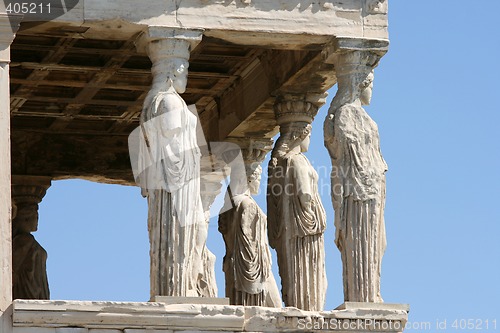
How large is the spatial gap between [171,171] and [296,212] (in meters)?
3.64

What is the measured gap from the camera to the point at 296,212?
3164 cm

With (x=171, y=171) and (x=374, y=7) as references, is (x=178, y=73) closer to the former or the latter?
(x=171, y=171)

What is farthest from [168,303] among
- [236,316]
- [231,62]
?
[231,62]

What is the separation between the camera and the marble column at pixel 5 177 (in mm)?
27625

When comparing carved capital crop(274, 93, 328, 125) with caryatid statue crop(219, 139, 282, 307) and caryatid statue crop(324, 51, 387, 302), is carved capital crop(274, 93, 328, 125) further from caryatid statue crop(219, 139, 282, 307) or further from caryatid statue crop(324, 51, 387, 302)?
caryatid statue crop(324, 51, 387, 302)

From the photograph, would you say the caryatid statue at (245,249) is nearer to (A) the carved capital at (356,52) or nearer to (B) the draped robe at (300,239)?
(B) the draped robe at (300,239)

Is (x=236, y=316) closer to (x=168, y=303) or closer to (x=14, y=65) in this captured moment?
(x=168, y=303)

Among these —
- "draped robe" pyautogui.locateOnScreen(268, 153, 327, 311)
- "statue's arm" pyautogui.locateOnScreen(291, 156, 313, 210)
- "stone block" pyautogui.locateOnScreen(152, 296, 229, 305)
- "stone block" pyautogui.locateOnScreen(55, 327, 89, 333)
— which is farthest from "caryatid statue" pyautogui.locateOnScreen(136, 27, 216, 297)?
"statue's arm" pyautogui.locateOnScreen(291, 156, 313, 210)

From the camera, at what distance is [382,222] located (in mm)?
29344

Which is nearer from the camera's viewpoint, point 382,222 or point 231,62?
point 382,222

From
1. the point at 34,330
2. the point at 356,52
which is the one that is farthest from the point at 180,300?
the point at 356,52

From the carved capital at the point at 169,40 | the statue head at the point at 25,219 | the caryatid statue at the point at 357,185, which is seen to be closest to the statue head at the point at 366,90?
the caryatid statue at the point at 357,185

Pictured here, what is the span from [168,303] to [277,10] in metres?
4.31

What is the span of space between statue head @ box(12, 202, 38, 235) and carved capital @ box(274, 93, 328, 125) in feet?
17.0
